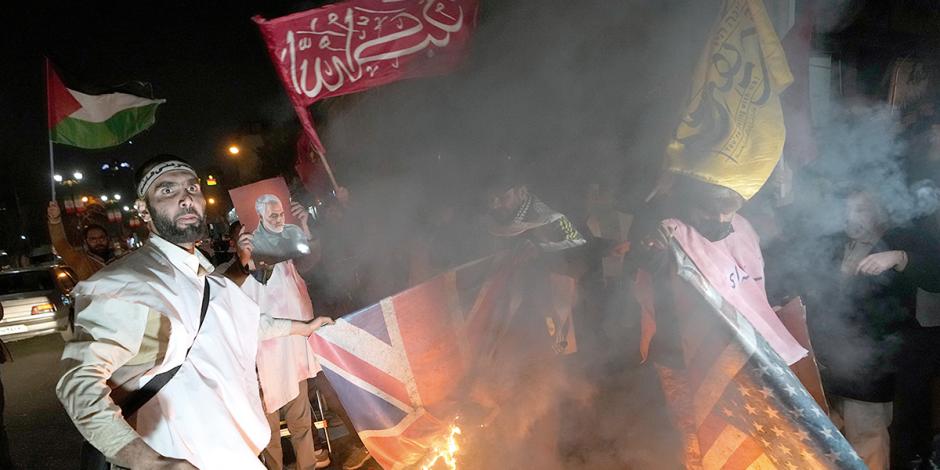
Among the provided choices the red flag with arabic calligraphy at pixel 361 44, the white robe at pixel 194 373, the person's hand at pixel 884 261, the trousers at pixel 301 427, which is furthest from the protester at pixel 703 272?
the trousers at pixel 301 427

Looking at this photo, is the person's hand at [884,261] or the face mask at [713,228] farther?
the face mask at [713,228]

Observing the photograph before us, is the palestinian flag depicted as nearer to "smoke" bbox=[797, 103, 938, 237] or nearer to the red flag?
the red flag

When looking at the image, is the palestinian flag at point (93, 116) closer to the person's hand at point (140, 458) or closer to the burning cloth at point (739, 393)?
the person's hand at point (140, 458)

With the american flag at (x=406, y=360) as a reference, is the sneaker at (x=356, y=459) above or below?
below

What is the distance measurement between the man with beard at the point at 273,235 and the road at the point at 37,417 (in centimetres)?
275

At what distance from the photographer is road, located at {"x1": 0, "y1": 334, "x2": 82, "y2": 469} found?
14.4ft

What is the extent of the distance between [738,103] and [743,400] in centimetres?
161

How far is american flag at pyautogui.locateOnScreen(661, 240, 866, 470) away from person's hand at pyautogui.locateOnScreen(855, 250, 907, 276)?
1184 millimetres

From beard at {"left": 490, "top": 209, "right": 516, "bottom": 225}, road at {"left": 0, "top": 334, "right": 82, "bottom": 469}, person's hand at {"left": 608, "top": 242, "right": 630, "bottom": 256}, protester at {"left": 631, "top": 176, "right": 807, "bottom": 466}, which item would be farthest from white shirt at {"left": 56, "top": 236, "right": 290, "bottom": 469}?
road at {"left": 0, "top": 334, "right": 82, "bottom": 469}

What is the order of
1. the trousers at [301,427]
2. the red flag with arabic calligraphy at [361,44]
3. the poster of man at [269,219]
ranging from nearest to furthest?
the red flag with arabic calligraphy at [361,44]
the trousers at [301,427]
the poster of man at [269,219]

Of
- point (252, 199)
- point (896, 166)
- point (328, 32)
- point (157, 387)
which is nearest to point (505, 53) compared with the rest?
point (328, 32)

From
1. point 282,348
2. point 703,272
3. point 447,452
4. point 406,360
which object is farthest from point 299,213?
point 703,272

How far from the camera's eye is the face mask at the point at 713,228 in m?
2.96

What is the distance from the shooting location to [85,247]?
189 inches
